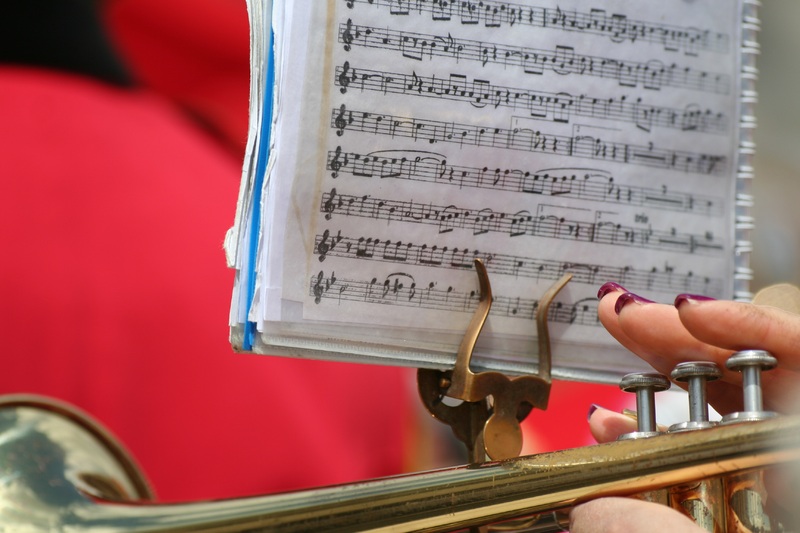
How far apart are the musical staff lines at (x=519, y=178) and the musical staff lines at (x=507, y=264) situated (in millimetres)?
40

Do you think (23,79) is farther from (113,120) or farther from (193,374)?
(193,374)

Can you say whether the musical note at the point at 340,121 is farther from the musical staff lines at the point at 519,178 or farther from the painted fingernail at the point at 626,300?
the painted fingernail at the point at 626,300

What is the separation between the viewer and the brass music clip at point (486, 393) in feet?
1.75

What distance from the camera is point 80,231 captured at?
1099 millimetres

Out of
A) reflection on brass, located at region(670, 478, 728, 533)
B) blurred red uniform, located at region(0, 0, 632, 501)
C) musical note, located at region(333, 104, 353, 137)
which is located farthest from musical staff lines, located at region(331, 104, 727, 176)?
blurred red uniform, located at region(0, 0, 632, 501)

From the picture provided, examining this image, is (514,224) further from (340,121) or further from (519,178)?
(340,121)

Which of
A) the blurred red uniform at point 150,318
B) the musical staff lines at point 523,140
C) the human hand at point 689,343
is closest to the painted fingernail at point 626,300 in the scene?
the human hand at point 689,343

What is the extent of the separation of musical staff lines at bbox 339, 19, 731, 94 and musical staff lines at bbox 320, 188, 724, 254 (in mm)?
89

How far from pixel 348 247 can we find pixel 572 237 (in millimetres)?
153

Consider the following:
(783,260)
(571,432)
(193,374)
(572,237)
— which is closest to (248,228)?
(572,237)

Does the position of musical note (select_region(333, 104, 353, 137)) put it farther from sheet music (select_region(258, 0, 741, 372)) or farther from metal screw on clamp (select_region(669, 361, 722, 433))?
metal screw on clamp (select_region(669, 361, 722, 433))

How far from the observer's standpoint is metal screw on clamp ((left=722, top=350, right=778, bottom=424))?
1.55 ft

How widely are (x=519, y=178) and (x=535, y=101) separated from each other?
1.9 inches

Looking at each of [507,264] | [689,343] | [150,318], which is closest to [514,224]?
[507,264]
